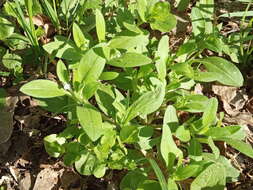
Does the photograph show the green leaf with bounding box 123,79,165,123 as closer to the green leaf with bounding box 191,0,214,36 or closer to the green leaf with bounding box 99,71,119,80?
the green leaf with bounding box 99,71,119,80

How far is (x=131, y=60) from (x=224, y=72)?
0.58 meters

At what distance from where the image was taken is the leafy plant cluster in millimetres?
1884

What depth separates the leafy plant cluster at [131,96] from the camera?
1884mm

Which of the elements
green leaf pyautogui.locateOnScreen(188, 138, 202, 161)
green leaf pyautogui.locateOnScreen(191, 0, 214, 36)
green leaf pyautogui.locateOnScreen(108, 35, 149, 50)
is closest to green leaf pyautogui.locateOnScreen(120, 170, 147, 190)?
green leaf pyautogui.locateOnScreen(188, 138, 202, 161)

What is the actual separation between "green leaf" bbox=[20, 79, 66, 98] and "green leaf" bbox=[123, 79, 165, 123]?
0.32 meters

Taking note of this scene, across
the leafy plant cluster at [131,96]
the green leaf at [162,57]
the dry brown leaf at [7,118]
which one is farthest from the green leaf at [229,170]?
the dry brown leaf at [7,118]

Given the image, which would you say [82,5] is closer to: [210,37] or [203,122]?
[210,37]

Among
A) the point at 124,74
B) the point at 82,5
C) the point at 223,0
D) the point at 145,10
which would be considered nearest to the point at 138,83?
the point at 124,74

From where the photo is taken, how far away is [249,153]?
6.37ft

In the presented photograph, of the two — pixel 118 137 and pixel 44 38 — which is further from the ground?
pixel 44 38

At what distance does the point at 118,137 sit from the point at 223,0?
1.44m

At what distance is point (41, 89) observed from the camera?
186cm

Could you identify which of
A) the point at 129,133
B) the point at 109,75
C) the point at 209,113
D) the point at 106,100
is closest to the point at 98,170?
the point at 129,133

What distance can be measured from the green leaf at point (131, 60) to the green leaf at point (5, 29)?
0.71 m
